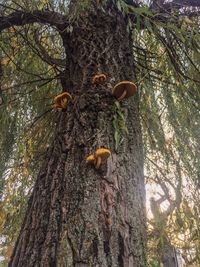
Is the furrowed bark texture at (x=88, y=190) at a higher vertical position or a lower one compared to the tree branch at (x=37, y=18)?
lower

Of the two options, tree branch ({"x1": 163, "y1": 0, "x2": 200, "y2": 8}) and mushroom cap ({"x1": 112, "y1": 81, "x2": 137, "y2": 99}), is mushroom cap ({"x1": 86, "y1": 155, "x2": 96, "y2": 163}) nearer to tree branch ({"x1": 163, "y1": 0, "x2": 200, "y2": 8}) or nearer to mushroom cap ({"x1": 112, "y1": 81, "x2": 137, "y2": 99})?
mushroom cap ({"x1": 112, "y1": 81, "x2": 137, "y2": 99})

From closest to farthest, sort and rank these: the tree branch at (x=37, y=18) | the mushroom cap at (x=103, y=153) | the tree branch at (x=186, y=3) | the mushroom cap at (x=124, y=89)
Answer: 1. the mushroom cap at (x=103, y=153)
2. the mushroom cap at (x=124, y=89)
3. the tree branch at (x=37, y=18)
4. the tree branch at (x=186, y=3)

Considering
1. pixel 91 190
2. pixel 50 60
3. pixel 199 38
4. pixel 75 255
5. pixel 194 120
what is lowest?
pixel 75 255

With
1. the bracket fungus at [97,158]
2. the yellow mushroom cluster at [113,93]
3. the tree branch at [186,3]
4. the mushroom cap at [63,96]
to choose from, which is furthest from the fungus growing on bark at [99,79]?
the tree branch at [186,3]

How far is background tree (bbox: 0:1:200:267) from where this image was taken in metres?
0.85

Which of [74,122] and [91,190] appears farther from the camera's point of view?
[74,122]

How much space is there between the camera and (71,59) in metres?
1.43

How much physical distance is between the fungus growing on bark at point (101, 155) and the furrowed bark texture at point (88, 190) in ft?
0.09

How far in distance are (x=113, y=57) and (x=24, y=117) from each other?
0.97 m

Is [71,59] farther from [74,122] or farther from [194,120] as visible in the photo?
[194,120]

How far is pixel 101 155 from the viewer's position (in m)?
0.95

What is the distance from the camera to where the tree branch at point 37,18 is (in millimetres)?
1496

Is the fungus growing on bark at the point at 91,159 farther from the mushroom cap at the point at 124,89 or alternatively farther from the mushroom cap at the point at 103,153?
the mushroom cap at the point at 124,89

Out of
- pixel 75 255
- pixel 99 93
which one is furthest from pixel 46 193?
pixel 99 93
